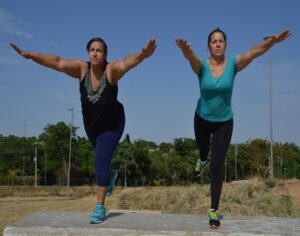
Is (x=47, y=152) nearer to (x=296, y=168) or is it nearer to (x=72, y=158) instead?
(x=72, y=158)

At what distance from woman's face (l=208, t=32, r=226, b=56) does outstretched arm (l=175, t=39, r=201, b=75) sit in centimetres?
26

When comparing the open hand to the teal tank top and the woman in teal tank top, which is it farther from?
the teal tank top

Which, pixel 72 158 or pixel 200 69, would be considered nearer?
pixel 200 69

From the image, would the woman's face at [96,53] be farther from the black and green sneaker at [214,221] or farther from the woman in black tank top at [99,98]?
the black and green sneaker at [214,221]

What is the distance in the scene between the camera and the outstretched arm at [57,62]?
19.4 feet

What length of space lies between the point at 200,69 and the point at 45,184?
52.4 metres

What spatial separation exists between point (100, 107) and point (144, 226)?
1.60 metres

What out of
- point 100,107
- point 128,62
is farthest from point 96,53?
point 100,107

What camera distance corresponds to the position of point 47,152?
55.1m

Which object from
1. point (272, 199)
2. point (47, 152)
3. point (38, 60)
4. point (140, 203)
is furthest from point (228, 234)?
point (47, 152)

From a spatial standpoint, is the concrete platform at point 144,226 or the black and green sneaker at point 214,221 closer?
the concrete platform at point 144,226

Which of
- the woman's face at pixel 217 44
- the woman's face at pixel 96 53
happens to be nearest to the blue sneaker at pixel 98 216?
the woman's face at pixel 96 53

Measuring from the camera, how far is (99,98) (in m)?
5.77

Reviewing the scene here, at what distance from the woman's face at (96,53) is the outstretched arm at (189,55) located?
100 centimetres
